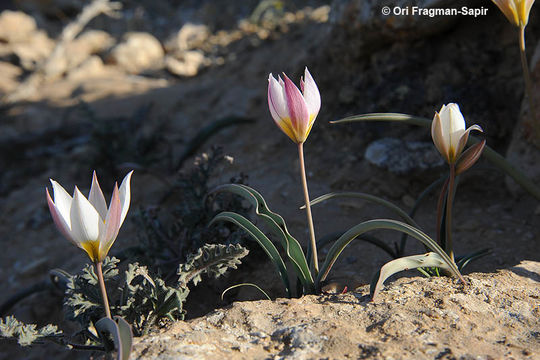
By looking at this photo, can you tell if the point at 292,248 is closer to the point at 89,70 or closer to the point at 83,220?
the point at 83,220

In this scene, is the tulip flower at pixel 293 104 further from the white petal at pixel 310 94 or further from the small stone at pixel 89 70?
the small stone at pixel 89 70

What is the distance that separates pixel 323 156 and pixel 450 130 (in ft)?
5.24

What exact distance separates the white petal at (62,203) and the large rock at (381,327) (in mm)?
431

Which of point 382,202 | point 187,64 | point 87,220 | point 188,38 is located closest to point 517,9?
point 382,202

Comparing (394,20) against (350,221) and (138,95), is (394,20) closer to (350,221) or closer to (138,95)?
(350,221)

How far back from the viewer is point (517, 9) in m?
1.92

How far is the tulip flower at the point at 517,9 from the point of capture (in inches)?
74.7

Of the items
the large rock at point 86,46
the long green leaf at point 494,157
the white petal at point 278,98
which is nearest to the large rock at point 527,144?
the long green leaf at point 494,157

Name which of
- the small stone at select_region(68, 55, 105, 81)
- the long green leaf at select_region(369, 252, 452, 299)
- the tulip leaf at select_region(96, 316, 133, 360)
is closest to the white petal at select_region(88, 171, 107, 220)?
the tulip leaf at select_region(96, 316, 133, 360)

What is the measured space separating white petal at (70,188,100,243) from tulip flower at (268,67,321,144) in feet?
2.05

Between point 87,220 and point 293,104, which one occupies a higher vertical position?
point 293,104

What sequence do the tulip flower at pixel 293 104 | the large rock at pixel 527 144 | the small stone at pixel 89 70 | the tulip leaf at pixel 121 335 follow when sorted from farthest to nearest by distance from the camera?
the small stone at pixel 89 70
the large rock at pixel 527 144
the tulip flower at pixel 293 104
the tulip leaf at pixel 121 335

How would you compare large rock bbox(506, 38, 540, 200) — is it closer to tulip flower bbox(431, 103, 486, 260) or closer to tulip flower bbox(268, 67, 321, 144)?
tulip flower bbox(431, 103, 486, 260)

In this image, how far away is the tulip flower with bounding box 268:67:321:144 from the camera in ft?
5.22
